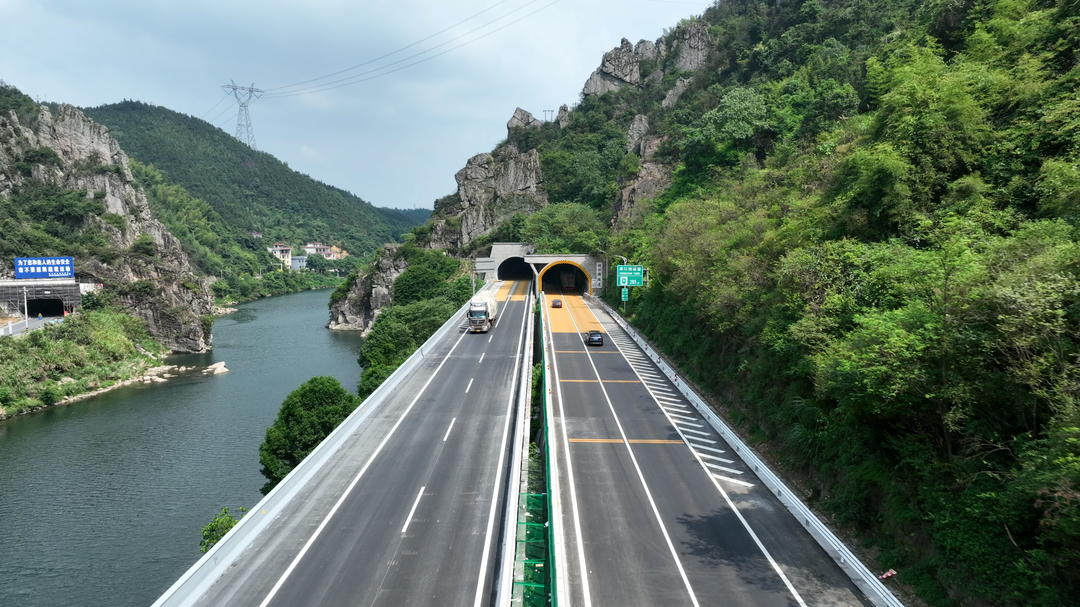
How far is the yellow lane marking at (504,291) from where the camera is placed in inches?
2803

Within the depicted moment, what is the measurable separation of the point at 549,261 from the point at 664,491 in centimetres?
5481

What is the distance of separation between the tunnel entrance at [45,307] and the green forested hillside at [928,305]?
72912 mm

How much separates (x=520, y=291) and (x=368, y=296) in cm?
2942

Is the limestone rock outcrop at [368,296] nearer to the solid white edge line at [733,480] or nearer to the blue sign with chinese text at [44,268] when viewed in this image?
the blue sign with chinese text at [44,268]

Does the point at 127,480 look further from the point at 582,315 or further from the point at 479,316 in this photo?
the point at 582,315

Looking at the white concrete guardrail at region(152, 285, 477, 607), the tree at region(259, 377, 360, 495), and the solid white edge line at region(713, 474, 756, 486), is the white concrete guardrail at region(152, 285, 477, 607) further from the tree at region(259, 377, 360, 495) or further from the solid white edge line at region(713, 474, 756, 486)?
the solid white edge line at region(713, 474, 756, 486)

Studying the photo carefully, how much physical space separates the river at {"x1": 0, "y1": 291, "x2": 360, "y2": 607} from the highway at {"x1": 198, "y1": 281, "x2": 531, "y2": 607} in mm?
10299

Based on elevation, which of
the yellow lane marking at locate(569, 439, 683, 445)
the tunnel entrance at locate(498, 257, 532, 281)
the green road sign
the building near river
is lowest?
the yellow lane marking at locate(569, 439, 683, 445)

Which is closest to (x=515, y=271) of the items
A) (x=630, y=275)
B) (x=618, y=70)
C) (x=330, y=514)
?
(x=618, y=70)

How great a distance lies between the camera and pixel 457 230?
101750 millimetres

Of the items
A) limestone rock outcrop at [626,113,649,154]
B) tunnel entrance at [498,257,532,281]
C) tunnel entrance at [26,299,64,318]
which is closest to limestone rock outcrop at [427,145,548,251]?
tunnel entrance at [498,257,532,281]

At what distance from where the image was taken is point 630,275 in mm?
45219

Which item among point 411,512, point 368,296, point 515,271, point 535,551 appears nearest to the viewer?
point 535,551

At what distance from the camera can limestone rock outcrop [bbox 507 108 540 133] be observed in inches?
4825
